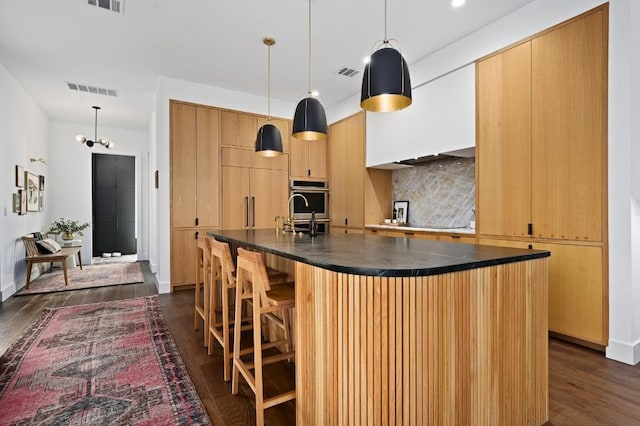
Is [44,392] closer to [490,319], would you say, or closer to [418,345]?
[418,345]

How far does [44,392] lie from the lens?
2072 mm

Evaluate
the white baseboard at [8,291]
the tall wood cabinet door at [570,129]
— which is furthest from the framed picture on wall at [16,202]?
the tall wood cabinet door at [570,129]

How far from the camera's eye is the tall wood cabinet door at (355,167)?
5.36m

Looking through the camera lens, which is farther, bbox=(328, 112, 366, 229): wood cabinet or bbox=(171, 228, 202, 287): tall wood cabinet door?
bbox=(328, 112, 366, 229): wood cabinet

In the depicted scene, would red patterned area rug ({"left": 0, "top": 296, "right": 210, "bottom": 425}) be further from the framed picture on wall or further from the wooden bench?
the framed picture on wall

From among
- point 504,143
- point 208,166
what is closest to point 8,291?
point 208,166

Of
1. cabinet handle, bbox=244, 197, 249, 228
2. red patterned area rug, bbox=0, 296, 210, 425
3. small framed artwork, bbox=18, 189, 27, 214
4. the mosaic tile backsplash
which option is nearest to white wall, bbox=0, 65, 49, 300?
small framed artwork, bbox=18, 189, 27, 214

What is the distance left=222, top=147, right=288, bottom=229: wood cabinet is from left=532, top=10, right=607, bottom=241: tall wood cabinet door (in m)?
3.84

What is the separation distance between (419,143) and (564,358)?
8.98ft

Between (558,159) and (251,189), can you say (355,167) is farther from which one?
(558,159)

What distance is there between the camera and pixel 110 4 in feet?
10.1

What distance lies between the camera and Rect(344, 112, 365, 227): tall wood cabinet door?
17.6 feet

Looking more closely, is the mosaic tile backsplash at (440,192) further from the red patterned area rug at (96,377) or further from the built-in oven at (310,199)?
the red patterned area rug at (96,377)

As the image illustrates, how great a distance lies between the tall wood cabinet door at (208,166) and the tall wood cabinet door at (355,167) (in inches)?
85.6
